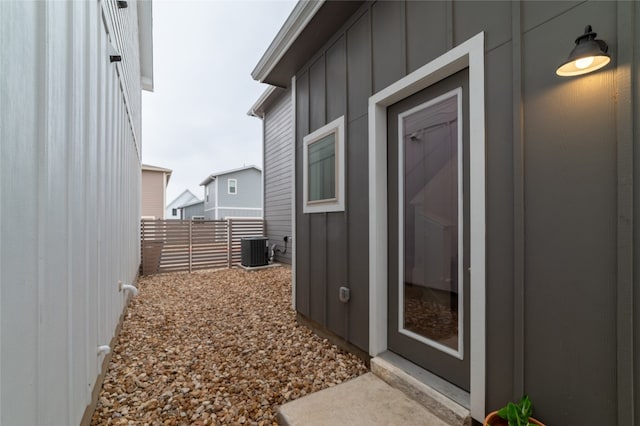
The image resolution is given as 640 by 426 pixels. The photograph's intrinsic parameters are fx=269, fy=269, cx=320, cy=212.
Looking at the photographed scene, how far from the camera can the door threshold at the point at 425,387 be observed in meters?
1.78

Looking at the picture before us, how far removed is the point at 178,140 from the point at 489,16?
37249 millimetres

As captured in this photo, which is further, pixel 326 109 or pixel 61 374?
pixel 326 109

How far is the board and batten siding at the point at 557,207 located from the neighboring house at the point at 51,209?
2195 millimetres

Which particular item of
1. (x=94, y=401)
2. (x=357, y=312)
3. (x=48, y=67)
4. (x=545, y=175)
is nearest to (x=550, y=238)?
(x=545, y=175)

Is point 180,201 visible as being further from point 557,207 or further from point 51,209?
point 557,207

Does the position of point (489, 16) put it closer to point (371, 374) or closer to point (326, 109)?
point (326, 109)

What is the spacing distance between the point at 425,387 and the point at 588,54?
2192mm

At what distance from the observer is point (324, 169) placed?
133 inches

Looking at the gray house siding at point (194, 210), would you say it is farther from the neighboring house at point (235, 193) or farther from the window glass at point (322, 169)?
the window glass at point (322, 169)

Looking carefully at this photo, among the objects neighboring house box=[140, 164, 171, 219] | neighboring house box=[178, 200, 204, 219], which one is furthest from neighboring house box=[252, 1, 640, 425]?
neighboring house box=[178, 200, 204, 219]

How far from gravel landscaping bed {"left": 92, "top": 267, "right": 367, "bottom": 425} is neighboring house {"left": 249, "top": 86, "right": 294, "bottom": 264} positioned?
340cm

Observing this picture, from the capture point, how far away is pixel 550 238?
1457 millimetres

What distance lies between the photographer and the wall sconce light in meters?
1.22

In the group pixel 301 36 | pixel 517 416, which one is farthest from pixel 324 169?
pixel 517 416
